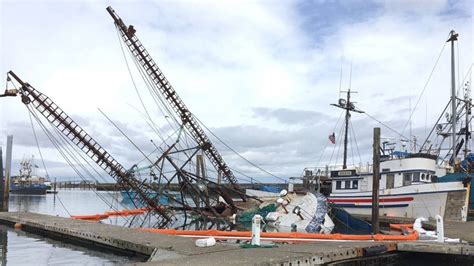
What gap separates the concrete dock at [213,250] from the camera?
10.5m

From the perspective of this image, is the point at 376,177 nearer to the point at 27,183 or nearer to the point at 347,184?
the point at 347,184

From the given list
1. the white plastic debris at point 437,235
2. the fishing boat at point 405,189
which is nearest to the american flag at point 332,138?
the fishing boat at point 405,189

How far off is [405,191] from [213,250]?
70.3 ft

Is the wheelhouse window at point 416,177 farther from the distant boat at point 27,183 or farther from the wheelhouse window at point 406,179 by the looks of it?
the distant boat at point 27,183

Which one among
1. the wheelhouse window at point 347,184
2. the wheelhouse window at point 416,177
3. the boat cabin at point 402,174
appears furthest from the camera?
the wheelhouse window at point 347,184

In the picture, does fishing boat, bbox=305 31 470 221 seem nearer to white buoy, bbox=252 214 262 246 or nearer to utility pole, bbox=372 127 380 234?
utility pole, bbox=372 127 380 234

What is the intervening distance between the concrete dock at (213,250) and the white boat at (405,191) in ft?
52.8

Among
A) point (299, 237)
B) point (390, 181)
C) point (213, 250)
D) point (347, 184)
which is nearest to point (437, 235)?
Answer: point (299, 237)

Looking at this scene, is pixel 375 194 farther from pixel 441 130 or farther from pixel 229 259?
pixel 441 130

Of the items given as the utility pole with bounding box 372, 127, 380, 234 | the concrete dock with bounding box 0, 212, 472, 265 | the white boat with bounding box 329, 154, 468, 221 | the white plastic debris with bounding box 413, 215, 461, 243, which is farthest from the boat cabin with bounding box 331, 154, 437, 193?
the concrete dock with bounding box 0, 212, 472, 265

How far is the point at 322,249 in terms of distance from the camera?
40.4 feet

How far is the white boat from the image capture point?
28.1 m

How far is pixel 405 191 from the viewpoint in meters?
29.9

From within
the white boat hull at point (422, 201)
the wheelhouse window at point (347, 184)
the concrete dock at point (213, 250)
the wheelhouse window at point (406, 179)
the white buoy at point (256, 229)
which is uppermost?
the wheelhouse window at point (406, 179)
